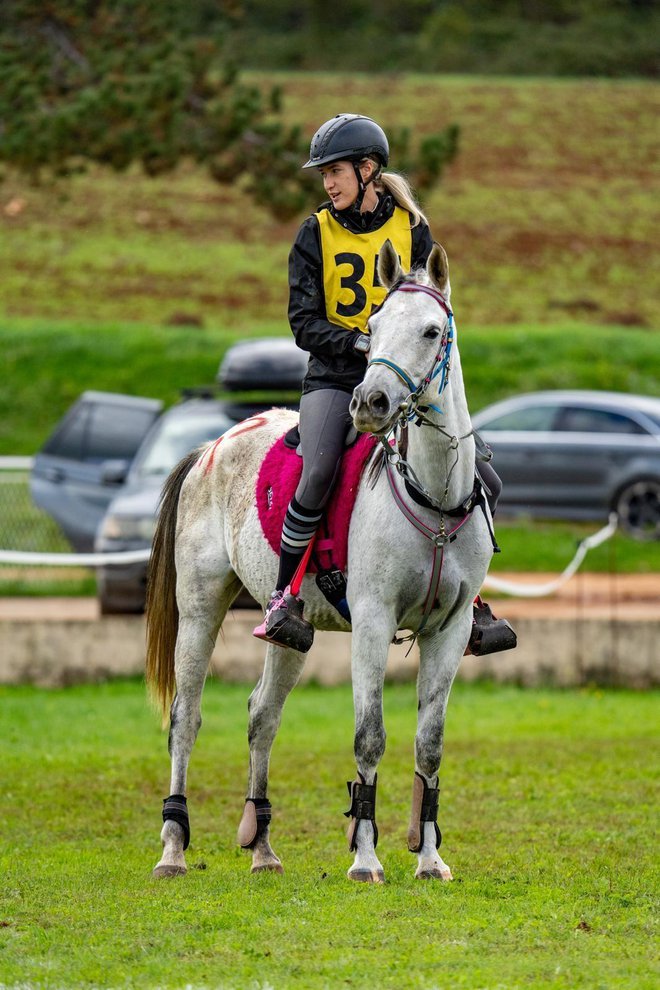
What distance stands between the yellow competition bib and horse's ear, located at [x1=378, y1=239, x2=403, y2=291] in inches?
19.7

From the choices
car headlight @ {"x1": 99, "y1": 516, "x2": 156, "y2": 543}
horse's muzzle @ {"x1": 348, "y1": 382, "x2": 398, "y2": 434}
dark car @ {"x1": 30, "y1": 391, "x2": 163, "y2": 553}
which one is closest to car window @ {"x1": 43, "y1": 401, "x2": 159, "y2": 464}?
dark car @ {"x1": 30, "y1": 391, "x2": 163, "y2": 553}

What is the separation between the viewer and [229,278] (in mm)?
38219

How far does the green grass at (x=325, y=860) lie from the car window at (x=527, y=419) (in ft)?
29.6

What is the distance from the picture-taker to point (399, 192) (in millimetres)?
7199

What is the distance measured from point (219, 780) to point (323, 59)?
49820mm

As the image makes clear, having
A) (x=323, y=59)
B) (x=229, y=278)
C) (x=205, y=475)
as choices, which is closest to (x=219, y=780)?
(x=205, y=475)

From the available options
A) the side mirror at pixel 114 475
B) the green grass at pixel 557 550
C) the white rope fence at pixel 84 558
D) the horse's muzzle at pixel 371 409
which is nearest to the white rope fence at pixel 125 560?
the white rope fence at pixel 84 558

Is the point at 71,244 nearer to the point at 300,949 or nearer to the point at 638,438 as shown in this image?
the point at 638,438

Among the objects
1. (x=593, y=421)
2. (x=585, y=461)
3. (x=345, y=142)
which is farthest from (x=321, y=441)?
(x=593, y=421)

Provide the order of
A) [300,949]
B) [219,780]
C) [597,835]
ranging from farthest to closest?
[219,780], [597,835], [300,949]

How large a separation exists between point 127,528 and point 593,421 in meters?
8.84

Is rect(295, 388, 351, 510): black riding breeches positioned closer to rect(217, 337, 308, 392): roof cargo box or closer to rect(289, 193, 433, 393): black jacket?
rect(289, 193, 433, 393): black jacket

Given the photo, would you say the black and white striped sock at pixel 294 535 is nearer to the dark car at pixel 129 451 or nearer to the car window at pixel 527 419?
the dark car at pixel 129 451

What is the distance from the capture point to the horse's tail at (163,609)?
8.23 metres
